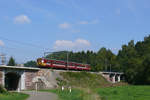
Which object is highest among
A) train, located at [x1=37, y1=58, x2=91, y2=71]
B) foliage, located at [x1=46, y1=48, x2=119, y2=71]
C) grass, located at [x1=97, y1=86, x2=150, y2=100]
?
foliage, located at [x1=46, y1=48, x2=119, y2=71]

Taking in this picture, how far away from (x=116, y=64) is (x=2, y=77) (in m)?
84.7

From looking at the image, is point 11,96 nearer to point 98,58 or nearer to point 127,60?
point 127,60

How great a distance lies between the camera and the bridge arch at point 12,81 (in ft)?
167

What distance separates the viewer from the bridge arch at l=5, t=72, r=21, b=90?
51.0 meters

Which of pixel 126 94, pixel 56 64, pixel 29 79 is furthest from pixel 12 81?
pixel 126 94

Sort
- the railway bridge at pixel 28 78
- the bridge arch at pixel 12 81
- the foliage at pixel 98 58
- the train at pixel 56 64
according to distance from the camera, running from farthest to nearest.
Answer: the foliage at pixel 98 58 → the train at pixel 56 64 → the bridge arch at pixel 12 81 → the railway bridge at pixel 28 78

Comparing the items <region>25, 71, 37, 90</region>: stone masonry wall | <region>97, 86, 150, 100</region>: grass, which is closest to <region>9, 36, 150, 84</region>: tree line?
<region>25, 71, 37, 90</region>: stone masonry wall

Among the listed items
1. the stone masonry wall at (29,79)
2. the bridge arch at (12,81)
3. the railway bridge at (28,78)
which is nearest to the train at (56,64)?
the railway bridge at (28,78)

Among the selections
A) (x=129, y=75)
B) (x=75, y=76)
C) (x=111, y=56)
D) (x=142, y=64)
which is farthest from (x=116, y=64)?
(x=75, y=76)

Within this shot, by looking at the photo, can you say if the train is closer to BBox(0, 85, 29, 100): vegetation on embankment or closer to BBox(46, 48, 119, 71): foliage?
BBox(0, 85, 29, 100): vegetation on embankment

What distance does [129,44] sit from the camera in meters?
136

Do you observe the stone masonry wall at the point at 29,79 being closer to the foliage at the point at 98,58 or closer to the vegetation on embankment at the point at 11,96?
the vegetation on embankment at the point at 11,96

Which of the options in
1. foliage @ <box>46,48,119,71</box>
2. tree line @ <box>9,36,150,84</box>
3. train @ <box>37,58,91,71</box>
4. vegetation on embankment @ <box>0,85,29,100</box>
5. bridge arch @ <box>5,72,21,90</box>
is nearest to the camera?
vegetation on embankment @ <box>0,85,29,100</box>

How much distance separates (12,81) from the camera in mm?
53906
